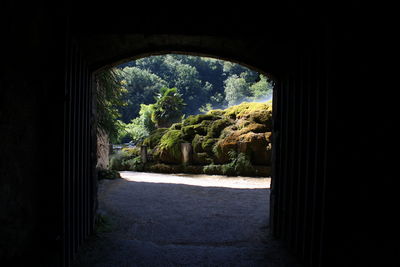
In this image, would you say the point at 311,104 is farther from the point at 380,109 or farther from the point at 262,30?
the point at 262,30

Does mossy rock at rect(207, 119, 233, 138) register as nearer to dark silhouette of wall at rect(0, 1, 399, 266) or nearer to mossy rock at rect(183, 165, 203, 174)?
mossy rock at rect(183, 165, 203, 174)

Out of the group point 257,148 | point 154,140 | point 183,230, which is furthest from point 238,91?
point 183,230

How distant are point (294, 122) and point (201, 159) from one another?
30.0ft

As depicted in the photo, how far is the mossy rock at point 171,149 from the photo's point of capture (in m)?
13.2

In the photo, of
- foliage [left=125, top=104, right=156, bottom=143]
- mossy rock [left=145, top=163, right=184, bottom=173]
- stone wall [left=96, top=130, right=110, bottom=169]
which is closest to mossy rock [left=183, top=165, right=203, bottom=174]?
mossy rock [left=145, top=163, right=184, bottom=173]

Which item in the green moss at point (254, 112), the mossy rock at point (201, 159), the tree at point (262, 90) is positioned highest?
the tree at point (262, 90)

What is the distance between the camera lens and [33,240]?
9.90ft

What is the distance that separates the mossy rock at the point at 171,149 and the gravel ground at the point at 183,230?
457cm

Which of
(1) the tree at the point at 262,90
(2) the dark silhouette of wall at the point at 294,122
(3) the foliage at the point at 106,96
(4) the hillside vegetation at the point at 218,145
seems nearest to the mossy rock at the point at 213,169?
(4) the hillside vegetation at the point at 218,145

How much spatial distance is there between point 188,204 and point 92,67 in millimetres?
3885

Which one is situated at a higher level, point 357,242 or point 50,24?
point 50,24

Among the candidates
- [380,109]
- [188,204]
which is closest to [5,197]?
[380,109]

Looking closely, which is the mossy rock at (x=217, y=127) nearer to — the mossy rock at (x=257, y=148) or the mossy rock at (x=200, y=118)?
the mossy rock at (x=200, y=118)

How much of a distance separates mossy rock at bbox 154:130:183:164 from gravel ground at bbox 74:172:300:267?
457 cm
